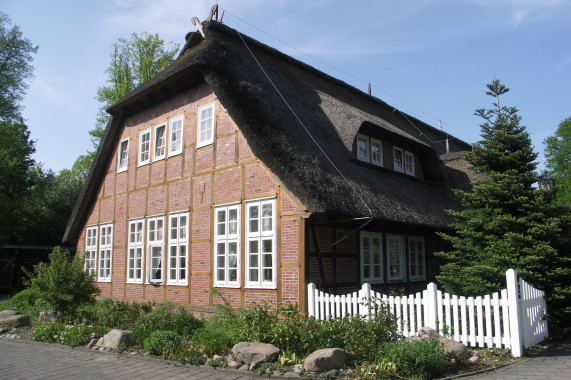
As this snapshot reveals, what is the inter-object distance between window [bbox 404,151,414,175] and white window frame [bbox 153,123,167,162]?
7.62 m

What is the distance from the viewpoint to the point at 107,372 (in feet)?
22.2

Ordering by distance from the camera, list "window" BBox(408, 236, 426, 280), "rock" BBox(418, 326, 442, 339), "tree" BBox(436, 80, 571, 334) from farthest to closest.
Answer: "window" BBox(408, 236, 426, 280), "tree" BBox(436, 80, 571, 334), "rock" BBox(418, 326, 442, 339)

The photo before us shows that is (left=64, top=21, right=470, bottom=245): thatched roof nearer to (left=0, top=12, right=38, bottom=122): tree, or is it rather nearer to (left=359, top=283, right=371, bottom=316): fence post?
(left=359, top=283, right=371, bottom=316): fence post

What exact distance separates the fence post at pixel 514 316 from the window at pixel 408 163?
7570 mm

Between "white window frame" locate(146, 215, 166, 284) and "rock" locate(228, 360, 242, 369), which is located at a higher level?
"white window frame" locate(146, 215, 166, 284)

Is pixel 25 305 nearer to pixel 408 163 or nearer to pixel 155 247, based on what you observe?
pixel 155 247

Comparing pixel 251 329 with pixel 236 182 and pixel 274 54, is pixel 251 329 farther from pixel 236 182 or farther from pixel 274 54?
pixel 274 54

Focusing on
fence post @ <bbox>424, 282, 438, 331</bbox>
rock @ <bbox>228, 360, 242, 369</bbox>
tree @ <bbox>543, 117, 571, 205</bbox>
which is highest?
tree @ <bbox>543, 117, 571, 205</bbox>

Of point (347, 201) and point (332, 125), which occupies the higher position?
point (332, 125)

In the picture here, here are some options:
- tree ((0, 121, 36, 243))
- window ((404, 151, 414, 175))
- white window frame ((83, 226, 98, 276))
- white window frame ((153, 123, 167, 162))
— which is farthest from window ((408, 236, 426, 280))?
tree ((0, 121, 36, 243))

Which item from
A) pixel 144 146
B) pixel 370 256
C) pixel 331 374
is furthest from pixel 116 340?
pixel 144 146

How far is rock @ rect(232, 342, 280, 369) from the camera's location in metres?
6.93

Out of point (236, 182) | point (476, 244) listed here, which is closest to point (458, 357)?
point (476, 244)

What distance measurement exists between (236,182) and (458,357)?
6258mm
